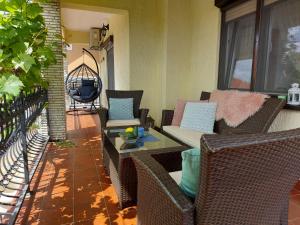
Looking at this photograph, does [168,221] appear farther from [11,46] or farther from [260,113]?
[260,113]

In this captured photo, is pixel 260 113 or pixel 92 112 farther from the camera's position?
pixel 92 112

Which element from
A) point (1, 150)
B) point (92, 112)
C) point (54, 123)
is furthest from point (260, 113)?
point (92, 112)

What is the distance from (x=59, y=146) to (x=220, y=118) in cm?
232

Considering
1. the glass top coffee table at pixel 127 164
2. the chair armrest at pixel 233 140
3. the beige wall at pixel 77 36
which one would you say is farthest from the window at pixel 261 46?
the beige wall at pixel 77 36

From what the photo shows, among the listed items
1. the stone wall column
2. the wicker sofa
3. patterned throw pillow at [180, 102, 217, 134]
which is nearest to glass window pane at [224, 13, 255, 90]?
patterned throw pillow at [180, 102, 217, 134]

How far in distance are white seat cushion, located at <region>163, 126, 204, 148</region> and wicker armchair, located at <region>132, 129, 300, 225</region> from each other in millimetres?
1093

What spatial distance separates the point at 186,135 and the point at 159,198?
4.58ft

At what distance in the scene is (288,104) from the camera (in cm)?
221

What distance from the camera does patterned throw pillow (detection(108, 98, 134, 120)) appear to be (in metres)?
3.26

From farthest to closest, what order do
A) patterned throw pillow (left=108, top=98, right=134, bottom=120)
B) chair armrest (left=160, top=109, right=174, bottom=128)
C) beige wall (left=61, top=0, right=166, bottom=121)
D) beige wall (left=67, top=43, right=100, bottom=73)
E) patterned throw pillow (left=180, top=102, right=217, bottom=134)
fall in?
beige wall (left=67, top=43, right=100, bottom=73), beige wall (left=61, top=0, right=166, bottom=121), patterned throw pillow (left=108, top=98, right=134, bottom=120), chair armrest (left=160, top=109, right=174, bottom=128), patterned throw pillow (left=180, top=102, right=217, bottom=134)

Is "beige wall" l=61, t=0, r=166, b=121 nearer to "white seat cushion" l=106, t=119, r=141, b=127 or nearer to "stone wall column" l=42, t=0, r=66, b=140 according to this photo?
"stone wall column" l=42, t=0, r=66, b=140

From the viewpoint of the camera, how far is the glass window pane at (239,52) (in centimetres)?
283

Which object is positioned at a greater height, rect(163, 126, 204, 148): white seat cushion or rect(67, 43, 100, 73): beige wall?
rect(67, 43, 100, 73): beige wall

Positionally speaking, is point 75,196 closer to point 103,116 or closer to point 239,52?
point 103,116
